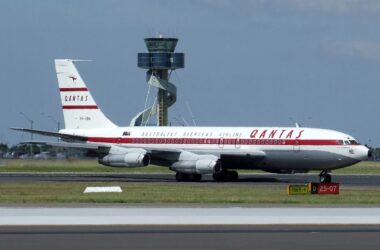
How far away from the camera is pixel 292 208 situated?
35281 mm

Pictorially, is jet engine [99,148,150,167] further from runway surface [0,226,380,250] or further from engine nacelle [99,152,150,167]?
runway surface [0,226,380,250]

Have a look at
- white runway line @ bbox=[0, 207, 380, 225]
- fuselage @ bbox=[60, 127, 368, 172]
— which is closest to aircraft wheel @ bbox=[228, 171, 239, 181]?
fuselage @ bbox=[60, 127, 368, 172]

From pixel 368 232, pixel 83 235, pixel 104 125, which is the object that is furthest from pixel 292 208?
pixel 104 125

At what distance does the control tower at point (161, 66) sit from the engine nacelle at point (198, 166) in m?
70.6

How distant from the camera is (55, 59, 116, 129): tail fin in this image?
7519 centimetres

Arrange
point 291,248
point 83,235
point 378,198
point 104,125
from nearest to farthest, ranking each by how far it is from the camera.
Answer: point 291,248 → point 83,235 → point 378,198 → point 104,125

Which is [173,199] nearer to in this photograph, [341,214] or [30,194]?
[30,194]

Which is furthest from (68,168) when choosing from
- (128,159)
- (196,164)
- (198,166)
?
(198,166)

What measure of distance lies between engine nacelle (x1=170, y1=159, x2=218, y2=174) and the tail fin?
1084cm

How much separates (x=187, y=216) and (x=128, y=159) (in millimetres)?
35973

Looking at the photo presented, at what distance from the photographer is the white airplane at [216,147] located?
64812mm

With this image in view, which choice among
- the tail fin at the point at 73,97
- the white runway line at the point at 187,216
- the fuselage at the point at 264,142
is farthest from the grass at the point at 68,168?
the white runway line at the point at 187,216

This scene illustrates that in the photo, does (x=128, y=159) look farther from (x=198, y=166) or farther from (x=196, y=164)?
(x=198, y=166)

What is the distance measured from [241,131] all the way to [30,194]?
25337mm
